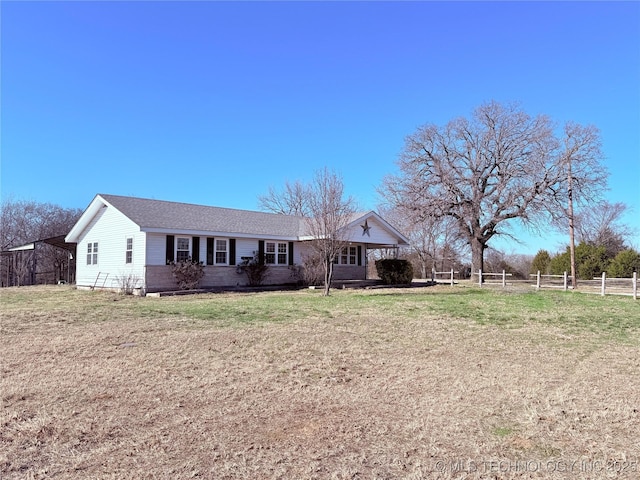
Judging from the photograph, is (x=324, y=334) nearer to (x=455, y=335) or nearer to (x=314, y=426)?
(x=455, y=335)

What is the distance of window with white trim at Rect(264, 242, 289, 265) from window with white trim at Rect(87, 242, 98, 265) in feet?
26.4

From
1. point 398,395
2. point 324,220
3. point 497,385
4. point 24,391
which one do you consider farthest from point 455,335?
point 324,220

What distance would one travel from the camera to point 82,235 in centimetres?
2358

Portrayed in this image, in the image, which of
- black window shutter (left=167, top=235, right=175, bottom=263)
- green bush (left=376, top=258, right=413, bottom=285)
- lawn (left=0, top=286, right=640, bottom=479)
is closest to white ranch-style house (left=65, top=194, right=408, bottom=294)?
black window shutter (left=167, top=235, right=175, bottom=263)

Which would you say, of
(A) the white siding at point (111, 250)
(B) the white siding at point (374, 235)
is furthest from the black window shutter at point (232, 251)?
(B) the white siding at point (374, 235)

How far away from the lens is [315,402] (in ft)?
15.5

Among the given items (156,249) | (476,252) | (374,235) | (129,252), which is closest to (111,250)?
(129,252)

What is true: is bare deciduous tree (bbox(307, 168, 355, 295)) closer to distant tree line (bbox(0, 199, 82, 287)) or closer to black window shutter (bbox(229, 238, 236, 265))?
black window shutter (bbox(229, 238, 236, 265))

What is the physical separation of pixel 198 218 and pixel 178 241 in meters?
2.19

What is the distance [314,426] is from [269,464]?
0.81m

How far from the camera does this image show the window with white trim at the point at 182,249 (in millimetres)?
19453

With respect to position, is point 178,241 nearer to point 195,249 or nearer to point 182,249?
point 182,249

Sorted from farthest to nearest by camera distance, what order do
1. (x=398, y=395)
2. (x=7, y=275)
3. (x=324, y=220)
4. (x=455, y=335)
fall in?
1. (x=7, y=275)
2. (x=324, y=220)
3. (x=455, y=335)
4. (x=398, y=395)

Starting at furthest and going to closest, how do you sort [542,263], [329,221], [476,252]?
[542,263]
[476,252]
[329,221]
